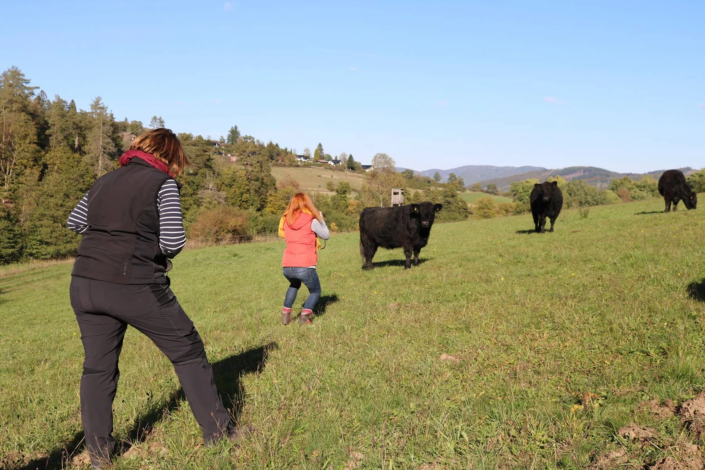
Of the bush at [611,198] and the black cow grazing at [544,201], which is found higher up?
the bush at [611,198]

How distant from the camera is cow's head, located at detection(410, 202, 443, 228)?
13977mm

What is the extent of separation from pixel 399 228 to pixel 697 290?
29.4 ft

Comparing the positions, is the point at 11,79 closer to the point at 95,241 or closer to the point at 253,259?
the point at 253,259

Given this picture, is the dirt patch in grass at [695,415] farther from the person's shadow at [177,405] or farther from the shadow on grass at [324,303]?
the shadow on grass at [324,303]

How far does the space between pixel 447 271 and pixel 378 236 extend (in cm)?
385

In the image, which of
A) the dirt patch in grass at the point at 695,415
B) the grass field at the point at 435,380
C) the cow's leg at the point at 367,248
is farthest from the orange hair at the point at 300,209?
the cow's leg at the point at 367,248

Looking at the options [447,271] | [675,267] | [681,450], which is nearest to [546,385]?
[681,450]

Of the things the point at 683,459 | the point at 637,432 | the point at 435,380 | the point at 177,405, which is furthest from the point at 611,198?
the point at 177,405

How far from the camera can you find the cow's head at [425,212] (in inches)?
550

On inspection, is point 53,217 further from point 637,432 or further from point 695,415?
point 695,415

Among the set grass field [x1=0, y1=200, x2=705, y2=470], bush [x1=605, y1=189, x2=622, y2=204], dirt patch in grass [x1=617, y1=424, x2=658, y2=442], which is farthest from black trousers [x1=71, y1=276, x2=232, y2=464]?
bush [x1=605, y1=189, x2=622, y2=204]

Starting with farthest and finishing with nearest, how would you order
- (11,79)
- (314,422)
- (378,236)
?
(11,79) → (378,236) → (314,422)

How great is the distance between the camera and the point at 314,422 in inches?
162

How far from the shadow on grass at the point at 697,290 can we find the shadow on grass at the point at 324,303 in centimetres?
637
